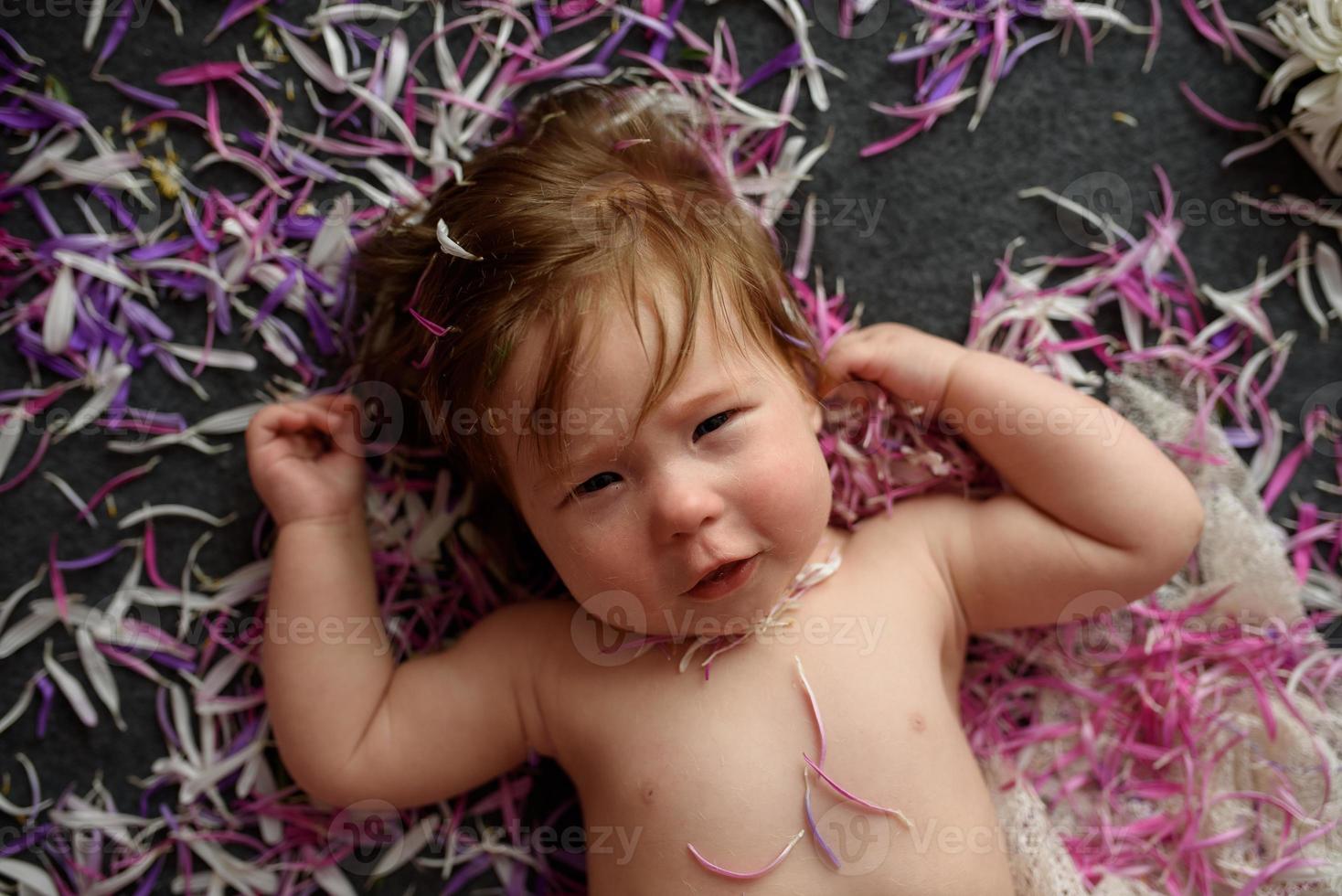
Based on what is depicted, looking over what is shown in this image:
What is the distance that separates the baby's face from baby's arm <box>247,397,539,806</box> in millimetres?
251

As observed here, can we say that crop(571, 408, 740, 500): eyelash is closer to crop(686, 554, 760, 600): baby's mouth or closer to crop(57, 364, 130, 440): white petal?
crop(686, 554, 760, 600): baby's mouth

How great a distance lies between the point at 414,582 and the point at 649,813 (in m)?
0.46

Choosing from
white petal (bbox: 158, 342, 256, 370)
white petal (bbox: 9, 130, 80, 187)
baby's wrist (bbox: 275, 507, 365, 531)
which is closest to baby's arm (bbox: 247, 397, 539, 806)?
baby's wrist (bbox: 275, 507, 365, 531)

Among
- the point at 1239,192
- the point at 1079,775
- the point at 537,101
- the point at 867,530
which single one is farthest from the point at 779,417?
the point at 1239,192

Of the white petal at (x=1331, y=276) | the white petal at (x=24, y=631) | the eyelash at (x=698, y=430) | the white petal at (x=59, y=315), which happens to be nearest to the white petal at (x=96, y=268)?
the white petal at (x=59, y=315)

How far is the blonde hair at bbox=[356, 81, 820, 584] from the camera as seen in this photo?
1.05 meters

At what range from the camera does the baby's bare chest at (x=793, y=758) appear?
1.15 m

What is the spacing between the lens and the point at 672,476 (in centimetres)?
104

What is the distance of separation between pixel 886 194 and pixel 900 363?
0.27 m

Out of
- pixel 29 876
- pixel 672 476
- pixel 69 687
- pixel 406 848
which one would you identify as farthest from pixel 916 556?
pixel 29 876

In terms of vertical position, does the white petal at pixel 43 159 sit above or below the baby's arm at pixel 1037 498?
above

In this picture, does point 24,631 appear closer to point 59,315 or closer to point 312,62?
point 59,315

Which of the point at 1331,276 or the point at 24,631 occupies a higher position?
the point at 1331,276

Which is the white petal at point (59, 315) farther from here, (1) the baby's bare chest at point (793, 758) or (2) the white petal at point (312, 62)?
(1) the baby's bare chest at point (793, 758)
